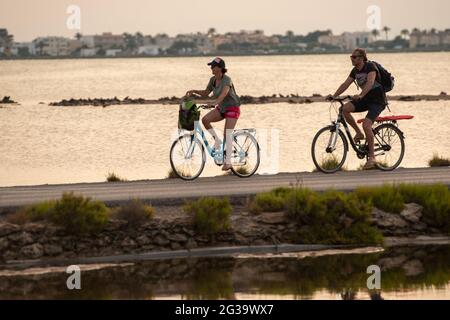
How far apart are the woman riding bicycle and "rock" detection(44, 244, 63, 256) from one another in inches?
187

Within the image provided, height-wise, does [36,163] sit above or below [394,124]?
below

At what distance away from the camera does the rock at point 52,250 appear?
16.7 metres

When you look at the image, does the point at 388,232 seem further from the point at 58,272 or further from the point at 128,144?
the point at 128,144

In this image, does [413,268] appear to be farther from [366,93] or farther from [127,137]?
[127,137]

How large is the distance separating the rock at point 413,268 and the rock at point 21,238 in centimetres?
441

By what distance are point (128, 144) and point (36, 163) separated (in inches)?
350

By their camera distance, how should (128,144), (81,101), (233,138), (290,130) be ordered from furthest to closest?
1. (81,101)
2. (290,130)
3. (128,144)
4. (233,138)

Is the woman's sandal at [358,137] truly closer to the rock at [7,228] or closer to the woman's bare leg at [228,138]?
the woman's bare leg at [228,138]

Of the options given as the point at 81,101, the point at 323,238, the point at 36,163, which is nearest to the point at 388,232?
the point at 323,238

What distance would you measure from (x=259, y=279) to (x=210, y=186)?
489 centimetres

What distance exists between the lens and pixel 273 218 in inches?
696

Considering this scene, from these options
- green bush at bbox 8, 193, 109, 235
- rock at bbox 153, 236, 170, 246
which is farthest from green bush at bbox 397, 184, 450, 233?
green bush at bbox 8, 193, 109, 235

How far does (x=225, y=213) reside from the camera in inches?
684

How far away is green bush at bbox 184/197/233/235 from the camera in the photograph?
56.3ft
